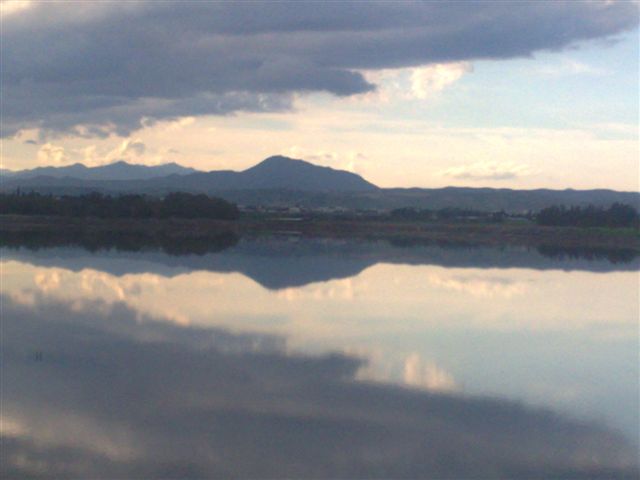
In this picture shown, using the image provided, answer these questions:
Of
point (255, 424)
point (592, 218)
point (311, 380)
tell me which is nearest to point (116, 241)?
point (311, 380)

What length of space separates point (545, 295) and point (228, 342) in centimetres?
1312

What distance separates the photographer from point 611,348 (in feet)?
54.6

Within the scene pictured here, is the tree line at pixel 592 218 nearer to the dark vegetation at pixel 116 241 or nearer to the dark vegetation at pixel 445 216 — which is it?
the dark vegetation at pixel 445 216

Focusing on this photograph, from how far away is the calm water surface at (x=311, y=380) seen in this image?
928cm

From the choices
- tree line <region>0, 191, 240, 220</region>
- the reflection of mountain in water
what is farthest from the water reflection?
tree line <region>0, 191, 240, 220</region>

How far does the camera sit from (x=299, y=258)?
3725 centimetres

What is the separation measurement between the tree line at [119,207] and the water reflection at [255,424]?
53053 millimetres

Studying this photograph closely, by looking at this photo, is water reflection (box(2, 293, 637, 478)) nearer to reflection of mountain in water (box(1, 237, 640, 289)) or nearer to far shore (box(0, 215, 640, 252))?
reflection of mountain in water (box(1, 237, 640, 289))

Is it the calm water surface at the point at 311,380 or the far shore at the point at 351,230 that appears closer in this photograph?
the calm water surface at the point at 311,380

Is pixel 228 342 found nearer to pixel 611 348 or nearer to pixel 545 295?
pixel 611 348

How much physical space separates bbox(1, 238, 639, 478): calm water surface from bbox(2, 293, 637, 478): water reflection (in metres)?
0.03

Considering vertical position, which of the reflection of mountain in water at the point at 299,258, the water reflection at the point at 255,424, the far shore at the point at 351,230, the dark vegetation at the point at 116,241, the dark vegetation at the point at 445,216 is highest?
the dark vegetation at the point at 445,216

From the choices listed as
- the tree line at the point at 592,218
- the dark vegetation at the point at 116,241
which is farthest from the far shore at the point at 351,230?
the tree line at the point at 592,218

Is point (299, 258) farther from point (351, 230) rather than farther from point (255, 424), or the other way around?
point (351, 230)
